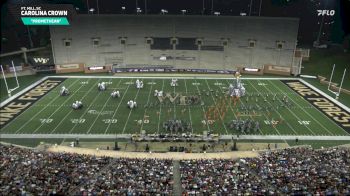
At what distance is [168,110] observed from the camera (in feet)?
114

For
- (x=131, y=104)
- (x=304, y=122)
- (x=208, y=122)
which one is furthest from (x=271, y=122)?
(x=131, y=104)

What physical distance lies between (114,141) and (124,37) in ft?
95.4

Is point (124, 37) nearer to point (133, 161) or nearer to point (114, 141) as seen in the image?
point (114, 141)

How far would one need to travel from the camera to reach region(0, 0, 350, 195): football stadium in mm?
19406

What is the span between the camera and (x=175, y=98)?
3822 centimetres

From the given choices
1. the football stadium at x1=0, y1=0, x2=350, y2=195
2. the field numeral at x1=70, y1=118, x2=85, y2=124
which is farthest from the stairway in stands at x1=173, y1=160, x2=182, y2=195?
the field numeral at x1=70, y1=118, x2=85, y2=124

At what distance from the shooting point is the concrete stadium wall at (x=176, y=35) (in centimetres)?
5138
